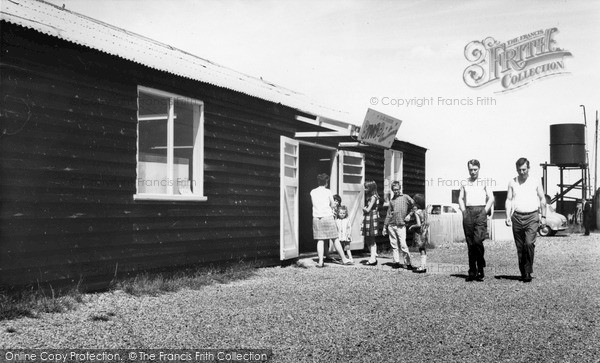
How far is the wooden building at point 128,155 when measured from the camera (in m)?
7.28

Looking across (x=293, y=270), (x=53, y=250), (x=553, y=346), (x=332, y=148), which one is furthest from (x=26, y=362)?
(x=332, y=148)

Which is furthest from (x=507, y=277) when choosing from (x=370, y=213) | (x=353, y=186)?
(x=353, y=186)

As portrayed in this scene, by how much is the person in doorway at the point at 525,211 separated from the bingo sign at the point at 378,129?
3656mm

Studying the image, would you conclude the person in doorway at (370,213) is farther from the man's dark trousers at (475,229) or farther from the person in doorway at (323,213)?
the man's dark trousers at (475,229)

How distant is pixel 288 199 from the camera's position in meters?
12.6

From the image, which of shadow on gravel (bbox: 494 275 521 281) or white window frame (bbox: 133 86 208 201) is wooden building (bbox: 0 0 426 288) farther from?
shadow on gravel (bbox: 494 275 521 281)

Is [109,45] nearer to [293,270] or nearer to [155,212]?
[155,212]

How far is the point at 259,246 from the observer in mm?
11797

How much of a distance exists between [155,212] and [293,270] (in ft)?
10.4

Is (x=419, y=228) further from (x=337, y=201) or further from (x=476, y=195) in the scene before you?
(x=337, y=201)

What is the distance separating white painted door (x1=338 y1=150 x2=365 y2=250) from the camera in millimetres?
14523

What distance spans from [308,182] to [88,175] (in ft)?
25.6

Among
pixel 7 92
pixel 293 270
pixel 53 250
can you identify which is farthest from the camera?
pixel 293 270

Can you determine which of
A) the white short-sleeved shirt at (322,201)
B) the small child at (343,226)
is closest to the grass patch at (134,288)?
the white short-sleeved shirt at (322,201)
